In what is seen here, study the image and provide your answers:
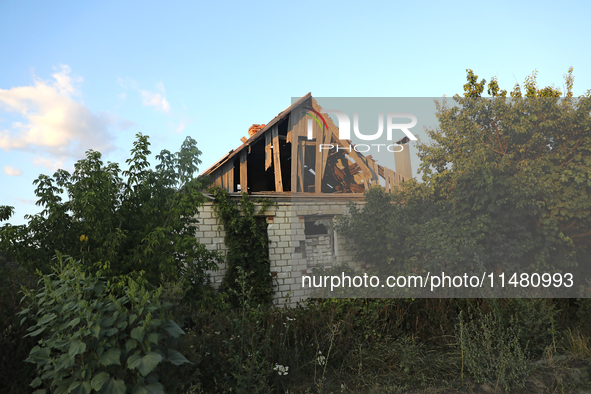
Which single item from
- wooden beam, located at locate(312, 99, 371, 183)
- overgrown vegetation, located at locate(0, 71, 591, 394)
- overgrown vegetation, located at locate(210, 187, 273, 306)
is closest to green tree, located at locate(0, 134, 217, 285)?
overgrown vegetation, located at locate(0, 71, 591, 394)

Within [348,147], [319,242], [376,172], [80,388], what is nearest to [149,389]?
[80,388]

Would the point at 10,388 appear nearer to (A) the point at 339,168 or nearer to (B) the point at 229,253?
(B) the point at 229,253

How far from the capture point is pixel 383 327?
4.29 meters

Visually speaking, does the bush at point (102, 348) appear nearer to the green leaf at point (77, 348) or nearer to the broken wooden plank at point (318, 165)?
the green leaf at point (77, 348)

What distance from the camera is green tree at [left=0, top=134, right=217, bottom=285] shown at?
5074 mm

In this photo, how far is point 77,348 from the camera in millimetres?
1941

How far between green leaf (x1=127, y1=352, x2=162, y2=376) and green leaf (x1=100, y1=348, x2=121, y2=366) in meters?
0.07

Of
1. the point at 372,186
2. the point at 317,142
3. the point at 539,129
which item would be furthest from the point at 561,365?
the point at 317,142

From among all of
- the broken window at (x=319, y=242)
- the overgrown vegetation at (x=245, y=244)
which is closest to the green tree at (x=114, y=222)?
the overgrown vegetation at (x=245, y=244)

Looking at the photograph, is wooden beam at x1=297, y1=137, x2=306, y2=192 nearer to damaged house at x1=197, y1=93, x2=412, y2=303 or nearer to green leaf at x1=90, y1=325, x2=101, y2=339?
damaged house at x1=197, y1=93, x2=412, y2=303

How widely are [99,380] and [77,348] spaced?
0.75ft

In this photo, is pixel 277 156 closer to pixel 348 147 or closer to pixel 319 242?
pixel 348 147

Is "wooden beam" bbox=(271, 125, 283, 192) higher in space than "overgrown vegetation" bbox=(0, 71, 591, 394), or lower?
higher

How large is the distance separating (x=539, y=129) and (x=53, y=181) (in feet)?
30.8
